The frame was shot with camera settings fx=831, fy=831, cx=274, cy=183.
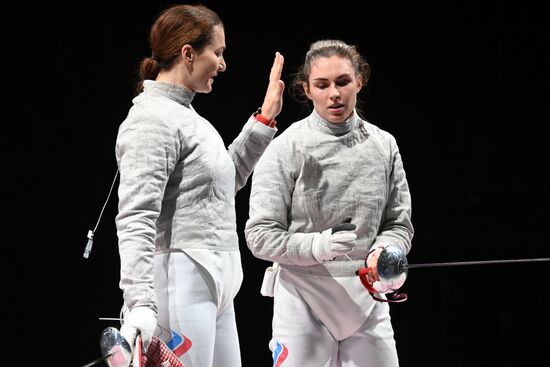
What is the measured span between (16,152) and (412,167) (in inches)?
55.7

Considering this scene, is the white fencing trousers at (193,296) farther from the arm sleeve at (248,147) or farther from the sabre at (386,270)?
the sabre at (386,270)

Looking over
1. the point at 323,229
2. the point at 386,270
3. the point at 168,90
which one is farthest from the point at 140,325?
the point at 323,229

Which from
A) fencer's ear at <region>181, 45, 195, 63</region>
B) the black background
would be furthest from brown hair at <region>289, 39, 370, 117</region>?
the black background

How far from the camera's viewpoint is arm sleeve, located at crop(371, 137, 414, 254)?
75.4 inches

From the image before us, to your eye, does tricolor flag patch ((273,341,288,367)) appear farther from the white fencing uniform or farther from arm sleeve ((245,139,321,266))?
arm sleeve ((245,139,321,266))

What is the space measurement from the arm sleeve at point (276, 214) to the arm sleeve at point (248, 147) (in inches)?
8.1

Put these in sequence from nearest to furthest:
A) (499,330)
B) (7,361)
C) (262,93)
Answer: (7,361) → (262,93) → (499,330)

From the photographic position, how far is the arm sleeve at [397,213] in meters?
1.91

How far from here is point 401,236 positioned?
6.30ft

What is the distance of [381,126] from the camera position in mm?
3029

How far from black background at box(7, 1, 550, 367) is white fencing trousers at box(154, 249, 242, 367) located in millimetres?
1092

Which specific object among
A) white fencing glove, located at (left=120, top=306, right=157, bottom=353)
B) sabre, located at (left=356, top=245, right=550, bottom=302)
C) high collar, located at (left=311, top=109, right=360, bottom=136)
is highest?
high collar, located at (left=311, top=109, right=360, bottom=136)

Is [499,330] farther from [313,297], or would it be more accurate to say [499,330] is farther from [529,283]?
[313,297]

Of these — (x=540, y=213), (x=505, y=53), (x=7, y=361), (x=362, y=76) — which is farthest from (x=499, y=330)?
(x=7, y=361)
